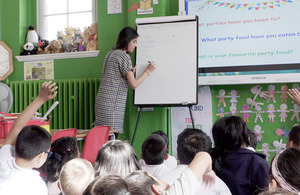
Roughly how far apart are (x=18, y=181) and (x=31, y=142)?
0.21 metres

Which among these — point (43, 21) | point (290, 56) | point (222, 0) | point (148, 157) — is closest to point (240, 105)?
point (290, 56)

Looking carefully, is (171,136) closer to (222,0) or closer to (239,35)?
(239,35)

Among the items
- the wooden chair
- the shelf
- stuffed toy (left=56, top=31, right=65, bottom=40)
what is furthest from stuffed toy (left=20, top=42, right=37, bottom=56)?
the wooden chair

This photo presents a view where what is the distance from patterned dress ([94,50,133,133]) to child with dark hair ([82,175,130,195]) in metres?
2.52

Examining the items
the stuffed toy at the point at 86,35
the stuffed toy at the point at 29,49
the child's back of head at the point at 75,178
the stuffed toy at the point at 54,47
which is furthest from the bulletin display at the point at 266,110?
the child's back of head at the point at 75,178

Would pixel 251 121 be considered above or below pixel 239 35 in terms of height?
below

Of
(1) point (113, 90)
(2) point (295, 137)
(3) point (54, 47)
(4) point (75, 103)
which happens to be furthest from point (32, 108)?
(3) point (54, 47)

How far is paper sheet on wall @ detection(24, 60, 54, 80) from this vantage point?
438cm

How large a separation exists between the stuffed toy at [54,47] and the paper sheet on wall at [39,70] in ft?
0.46

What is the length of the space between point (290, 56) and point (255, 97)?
20.7 inches

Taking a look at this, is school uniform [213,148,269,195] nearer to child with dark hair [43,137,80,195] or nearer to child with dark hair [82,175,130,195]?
child with dark hair [43,137,80,195]

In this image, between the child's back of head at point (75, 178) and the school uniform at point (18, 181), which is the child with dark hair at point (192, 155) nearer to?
the child's back of head at point (75, 178)

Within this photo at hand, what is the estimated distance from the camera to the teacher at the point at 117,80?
3.35m

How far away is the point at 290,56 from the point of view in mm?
3266
